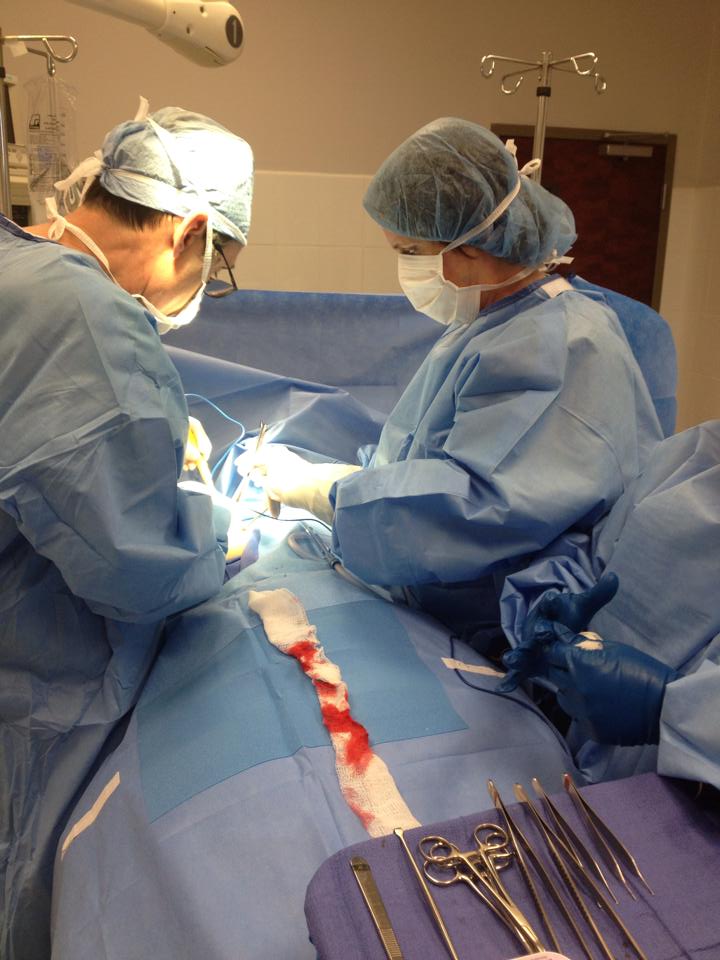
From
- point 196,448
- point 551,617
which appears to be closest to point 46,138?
point 196,448

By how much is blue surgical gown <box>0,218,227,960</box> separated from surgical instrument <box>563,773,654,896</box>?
26.4 inches

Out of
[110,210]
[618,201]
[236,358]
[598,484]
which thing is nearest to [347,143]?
[618,201]

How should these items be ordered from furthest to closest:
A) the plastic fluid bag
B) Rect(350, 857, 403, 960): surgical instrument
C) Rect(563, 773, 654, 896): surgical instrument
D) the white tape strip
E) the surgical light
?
the plastic fluid bag, the surgical light, the white tape strip, Rect(563, 773, 654, 896): surgical instrument, Rect(350, 857, 403, 960): surgical instrument

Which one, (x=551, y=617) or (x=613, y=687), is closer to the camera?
(x=613, y=687)

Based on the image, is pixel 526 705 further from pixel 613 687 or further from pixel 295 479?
pixel 295 479

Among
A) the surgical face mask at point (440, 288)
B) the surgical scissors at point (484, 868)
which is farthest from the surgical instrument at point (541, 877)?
the surgical face mask at point (440, 288)

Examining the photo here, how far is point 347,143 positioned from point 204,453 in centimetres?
218

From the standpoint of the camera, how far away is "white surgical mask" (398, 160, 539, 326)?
168 centimetres

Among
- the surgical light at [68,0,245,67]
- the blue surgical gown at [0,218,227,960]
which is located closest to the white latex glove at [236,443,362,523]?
the blue surgical gown at [0,218,227,960]

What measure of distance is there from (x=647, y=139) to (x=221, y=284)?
10.1 feet

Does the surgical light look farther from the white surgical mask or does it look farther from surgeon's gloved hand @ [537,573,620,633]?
surgeon's gloved hand @ [537,573,620,633]

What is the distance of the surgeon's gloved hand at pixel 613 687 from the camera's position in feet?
3.43

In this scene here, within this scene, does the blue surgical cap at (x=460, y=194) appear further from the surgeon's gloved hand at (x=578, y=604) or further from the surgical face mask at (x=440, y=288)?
the surgeon's gloved hand at (x=578, y=604)

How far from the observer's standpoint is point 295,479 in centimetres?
187
